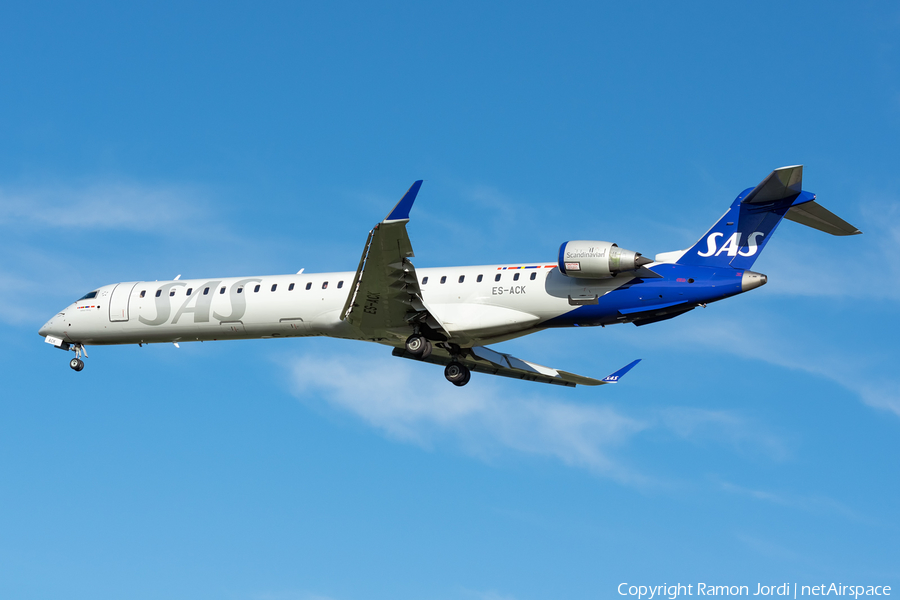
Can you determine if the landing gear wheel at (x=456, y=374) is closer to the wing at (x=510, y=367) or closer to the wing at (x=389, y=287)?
the wing at (x=510, y=367)

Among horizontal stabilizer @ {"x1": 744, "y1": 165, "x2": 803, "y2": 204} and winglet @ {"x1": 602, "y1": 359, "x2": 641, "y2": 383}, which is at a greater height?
horizontal stabilizer @ {"x1": 744, "y1": 165, "x2": 803, "y2": 204}

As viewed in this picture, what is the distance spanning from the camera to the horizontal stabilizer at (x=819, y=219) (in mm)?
27219

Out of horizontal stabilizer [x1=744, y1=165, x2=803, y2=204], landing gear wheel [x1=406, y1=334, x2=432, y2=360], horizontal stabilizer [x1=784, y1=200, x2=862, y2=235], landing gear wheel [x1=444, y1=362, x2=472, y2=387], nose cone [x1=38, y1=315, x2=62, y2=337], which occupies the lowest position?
landing gear wheel [x1=406, y1=334, x2=432, y2=360]

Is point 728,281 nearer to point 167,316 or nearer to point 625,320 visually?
point 625,320

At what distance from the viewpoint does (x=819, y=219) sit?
1084 inches

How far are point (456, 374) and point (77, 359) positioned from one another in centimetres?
1280

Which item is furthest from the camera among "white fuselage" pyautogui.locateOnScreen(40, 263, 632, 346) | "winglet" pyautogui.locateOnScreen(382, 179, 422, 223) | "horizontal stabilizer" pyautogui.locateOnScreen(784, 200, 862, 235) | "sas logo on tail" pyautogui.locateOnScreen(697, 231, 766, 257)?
"white fuselage" pyautogui.locateOnScreen(40, 263, 632, 346)

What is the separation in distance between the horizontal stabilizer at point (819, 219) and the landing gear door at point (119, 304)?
67.2 ft

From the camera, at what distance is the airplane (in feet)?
90.3

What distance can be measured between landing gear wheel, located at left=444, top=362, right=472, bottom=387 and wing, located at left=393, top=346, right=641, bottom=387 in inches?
12.7

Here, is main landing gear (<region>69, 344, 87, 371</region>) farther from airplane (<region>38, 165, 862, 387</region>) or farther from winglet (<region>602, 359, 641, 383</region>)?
winglet (<region>602, 359, 641, 383</region>)

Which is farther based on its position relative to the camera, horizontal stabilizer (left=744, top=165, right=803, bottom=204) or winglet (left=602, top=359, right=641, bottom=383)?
winglet (left=602, top=359, right=641, bottom=383)

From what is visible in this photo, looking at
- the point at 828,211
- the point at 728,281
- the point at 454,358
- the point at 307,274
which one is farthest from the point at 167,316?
the point at 828,211

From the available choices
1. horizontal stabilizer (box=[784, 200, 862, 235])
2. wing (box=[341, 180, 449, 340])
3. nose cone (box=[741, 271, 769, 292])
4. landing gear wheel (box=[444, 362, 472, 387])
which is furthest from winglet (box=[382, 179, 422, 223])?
horizontal stabilizer (box=[784, 200, 862, 235])
